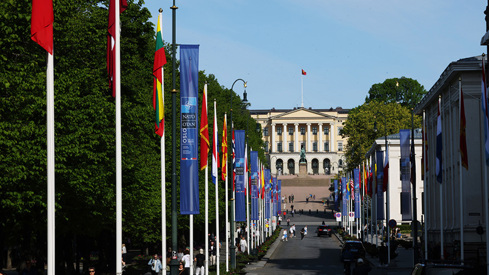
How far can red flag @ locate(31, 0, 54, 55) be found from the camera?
18156 millimetres

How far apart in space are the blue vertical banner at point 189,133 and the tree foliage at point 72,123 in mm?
6988

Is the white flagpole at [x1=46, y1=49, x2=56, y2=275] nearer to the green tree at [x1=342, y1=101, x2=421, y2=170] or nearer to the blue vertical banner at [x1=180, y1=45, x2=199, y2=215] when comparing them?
the blue vertical banner at [x1=180, y1=45, x2=199, y2=215]

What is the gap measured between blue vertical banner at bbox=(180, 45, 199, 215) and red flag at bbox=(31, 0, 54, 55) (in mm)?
9699

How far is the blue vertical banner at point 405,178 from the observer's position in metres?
47.3

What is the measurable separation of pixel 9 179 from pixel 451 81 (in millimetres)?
34507

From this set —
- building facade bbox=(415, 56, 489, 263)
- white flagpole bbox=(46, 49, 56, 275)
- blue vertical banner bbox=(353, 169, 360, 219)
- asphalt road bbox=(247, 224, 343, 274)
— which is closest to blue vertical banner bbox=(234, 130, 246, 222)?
asphalt road bbox=(247, 224, 343, 274)

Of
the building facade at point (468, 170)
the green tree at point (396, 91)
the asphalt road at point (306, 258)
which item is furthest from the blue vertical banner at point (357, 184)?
the green tree at point (396, 91)

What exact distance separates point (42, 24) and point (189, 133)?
10.0 m

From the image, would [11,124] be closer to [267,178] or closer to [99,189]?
[99,189]

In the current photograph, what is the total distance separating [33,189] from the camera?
34062mm

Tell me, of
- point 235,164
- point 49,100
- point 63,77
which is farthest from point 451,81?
point 49,100

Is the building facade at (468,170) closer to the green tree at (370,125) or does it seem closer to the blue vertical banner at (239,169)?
the blue vertical banner at (239,169)

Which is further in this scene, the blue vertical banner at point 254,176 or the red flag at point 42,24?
the blue vertical banner at point 254,176

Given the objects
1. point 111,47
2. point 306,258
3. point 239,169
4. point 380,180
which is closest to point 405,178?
point 380,180
